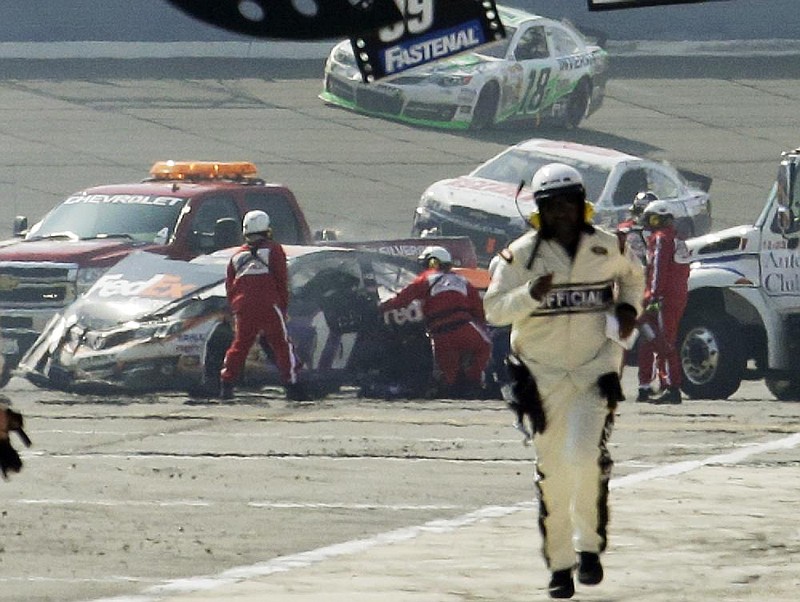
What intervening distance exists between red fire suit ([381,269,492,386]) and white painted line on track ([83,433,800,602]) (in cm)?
556

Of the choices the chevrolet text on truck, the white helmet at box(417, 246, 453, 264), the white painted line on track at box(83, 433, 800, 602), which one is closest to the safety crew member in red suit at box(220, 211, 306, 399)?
the white helmet at box(417, 246, 453, 264)

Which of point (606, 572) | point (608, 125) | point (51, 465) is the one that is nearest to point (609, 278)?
point (606, 572)

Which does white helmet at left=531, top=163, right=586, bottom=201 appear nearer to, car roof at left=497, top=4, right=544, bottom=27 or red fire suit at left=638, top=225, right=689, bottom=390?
red fire suit at left=638, top=225, right=689, bottom=390

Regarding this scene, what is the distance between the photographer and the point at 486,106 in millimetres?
33656

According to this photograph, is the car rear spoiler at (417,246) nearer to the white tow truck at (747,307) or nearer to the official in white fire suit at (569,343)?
the white tow truck at (747,307)

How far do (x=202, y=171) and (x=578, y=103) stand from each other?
1285cm

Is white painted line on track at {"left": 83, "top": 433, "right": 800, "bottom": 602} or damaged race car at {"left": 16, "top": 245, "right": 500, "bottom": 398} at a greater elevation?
white painted line on track at {"left": 83, "top": 433, "right": 800, "bottom": 602}

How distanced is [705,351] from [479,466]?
552 cm

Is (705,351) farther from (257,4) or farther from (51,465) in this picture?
(257,4)

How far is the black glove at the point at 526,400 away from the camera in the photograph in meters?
9.20

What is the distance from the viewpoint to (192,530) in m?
11.1

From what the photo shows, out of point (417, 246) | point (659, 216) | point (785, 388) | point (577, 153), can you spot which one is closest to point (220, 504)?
point (659, 216)

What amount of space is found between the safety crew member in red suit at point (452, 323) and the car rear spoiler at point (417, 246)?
1.69m

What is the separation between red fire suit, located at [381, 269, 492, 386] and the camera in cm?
1933
